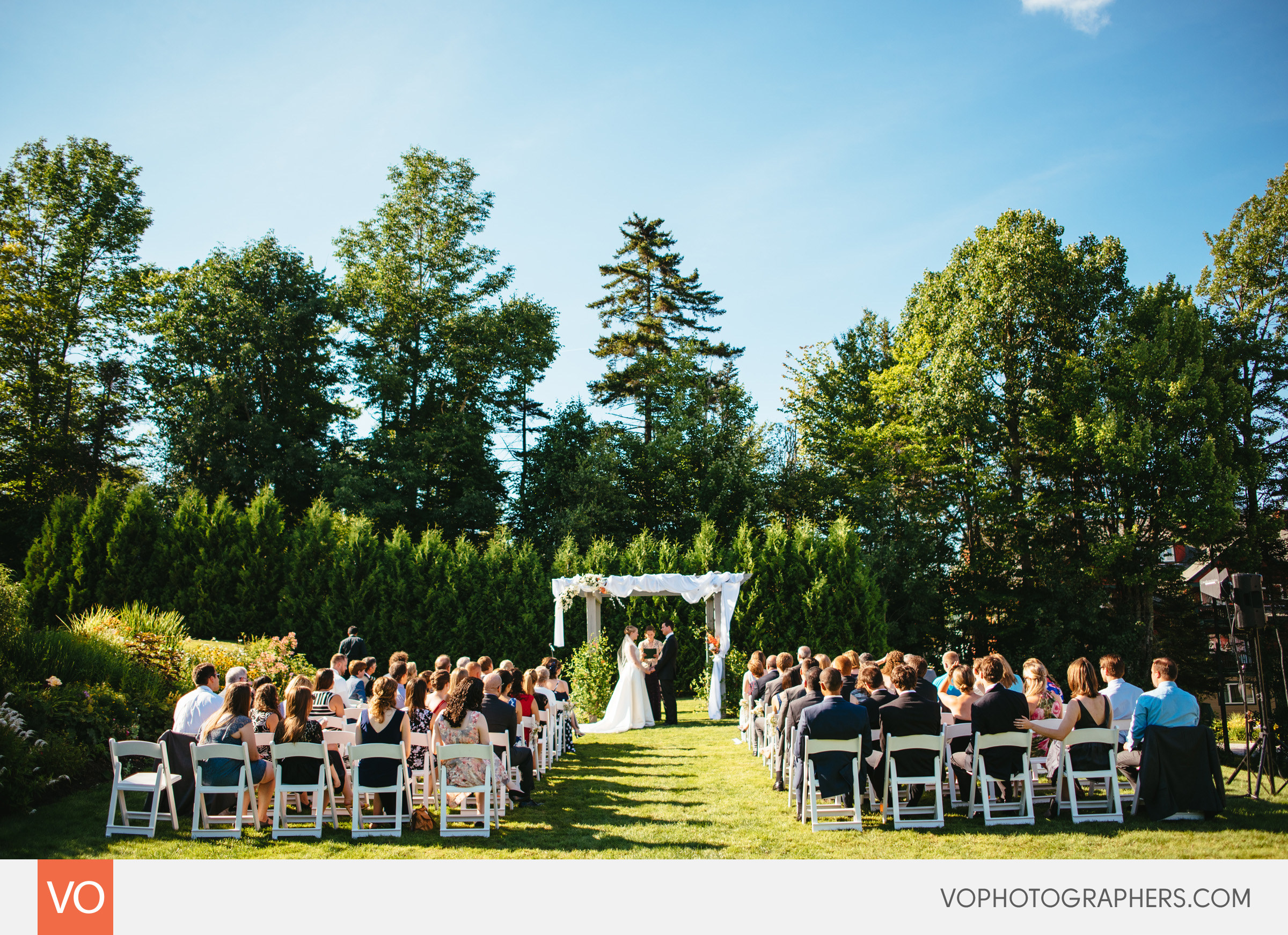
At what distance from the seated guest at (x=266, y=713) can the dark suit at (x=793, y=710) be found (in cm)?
465

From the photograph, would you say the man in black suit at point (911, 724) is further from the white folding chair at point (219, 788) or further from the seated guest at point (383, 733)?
the white folding chair at point (219, 788)

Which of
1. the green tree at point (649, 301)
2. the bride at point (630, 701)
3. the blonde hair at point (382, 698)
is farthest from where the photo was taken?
the green tree at point (649, 301)

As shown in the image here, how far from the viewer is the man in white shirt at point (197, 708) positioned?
7.29m

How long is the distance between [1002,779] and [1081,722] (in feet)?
2.93

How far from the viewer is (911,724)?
689 centimetres

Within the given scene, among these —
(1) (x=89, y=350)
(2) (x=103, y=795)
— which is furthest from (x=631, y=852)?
(1) (x=89, y=350)

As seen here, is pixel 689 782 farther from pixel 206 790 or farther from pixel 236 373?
pixel 236 373

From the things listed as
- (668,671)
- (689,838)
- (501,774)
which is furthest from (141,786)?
(668,671)

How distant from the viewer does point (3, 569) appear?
54.2 feet

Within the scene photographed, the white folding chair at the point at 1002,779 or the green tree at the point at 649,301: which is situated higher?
the green tree at the point at 649,301

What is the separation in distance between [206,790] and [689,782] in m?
4.87

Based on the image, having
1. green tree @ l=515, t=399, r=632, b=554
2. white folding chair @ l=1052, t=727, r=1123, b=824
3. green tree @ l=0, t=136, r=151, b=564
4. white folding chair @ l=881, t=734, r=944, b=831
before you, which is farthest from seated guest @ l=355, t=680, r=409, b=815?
green tree @ l=0, t=136, r=151, b=564

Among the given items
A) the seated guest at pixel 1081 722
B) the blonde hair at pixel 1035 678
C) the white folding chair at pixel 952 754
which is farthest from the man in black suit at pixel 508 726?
the blonde hair at pixel 1035 678
